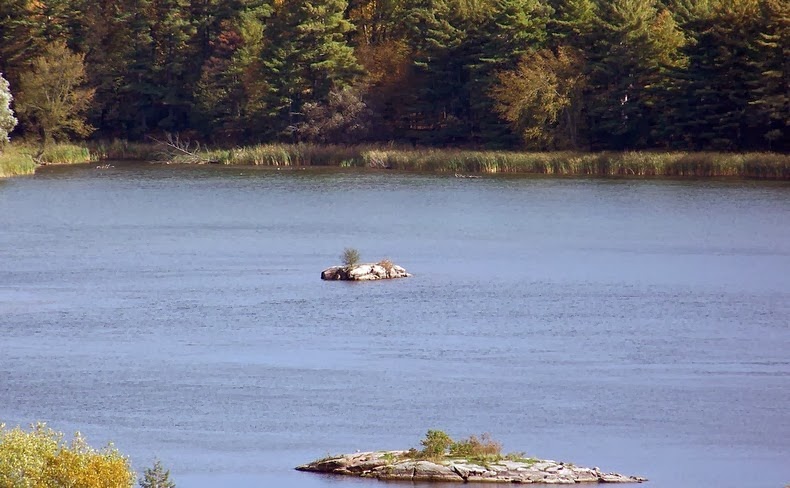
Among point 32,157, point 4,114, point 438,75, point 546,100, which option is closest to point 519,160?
point 546,100

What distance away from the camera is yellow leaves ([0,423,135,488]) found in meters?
12.6

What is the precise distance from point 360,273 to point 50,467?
865 inches

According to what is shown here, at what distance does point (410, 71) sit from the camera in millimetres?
81312

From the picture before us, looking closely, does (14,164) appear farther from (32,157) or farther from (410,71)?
(410,71)

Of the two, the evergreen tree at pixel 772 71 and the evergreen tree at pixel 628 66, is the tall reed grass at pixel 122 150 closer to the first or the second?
the evergreen tree at pixel 628 66

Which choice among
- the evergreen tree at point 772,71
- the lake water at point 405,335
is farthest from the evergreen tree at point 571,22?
the lake water at point 405,335

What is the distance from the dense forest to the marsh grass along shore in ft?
6.87

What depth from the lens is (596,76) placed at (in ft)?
235

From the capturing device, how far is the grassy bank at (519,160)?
62.4 metres

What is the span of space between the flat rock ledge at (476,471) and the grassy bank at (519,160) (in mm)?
48083

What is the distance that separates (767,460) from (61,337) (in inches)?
582

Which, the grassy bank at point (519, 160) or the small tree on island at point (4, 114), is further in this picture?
the grassy bank at point (519, 160)

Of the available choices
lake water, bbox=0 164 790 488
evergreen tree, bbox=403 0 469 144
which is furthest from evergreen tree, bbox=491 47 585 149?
lake water, bbox=0 164 790 488

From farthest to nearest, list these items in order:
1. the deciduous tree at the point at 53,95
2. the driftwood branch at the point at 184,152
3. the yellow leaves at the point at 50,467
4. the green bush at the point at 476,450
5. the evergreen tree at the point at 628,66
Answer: the deciduous tree at the point at 53,95, the driftwood branch at the point at 184,152, the evergreen tree at the point at 628,66, the green bush at the point at 476,450, the yellow leaves at the point at 50,467
